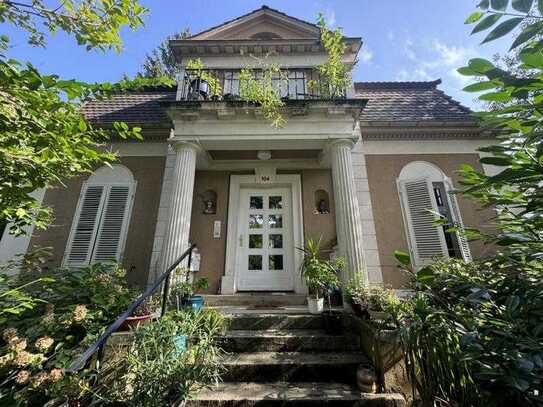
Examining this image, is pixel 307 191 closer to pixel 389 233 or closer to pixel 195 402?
pixel 389 233

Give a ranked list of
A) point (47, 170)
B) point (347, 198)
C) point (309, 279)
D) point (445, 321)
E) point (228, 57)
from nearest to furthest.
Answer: point (445, 321)
point (47, 170)
point (309, 279)
point (347, 198)
point (228, 57)

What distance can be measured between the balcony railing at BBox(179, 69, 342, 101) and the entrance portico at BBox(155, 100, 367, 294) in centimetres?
72

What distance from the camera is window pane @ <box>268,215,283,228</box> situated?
18.0 ft

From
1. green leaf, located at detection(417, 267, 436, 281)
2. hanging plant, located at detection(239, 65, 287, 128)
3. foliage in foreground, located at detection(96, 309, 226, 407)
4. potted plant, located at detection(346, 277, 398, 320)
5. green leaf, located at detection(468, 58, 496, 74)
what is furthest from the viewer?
hanging plant, located at detection(239, 65, 287, 128)

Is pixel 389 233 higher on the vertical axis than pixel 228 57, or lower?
lower

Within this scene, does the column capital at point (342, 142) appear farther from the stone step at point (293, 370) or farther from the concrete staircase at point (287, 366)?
the stone step at point (293, 370)

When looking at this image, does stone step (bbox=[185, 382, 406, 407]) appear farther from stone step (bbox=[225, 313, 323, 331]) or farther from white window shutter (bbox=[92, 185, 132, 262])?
white window shutter (bbox=[92, 185, 132, 262])

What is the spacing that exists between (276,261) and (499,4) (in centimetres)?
485

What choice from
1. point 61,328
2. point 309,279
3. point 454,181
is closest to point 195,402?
point 61,328

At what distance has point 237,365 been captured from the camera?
8.33 feet

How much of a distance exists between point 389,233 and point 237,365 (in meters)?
3.70

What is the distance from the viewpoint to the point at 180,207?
412 centimetres

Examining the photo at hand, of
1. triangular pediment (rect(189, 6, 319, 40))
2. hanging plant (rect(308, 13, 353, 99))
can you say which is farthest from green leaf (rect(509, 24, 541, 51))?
triangular pediment (rect(189, 6, 319, 40))

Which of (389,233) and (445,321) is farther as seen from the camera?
(389,233)
